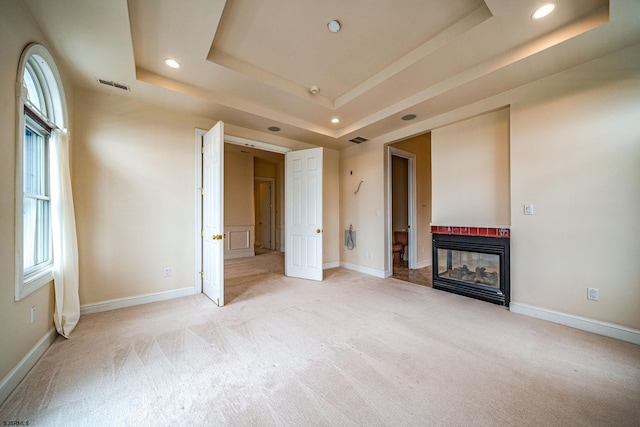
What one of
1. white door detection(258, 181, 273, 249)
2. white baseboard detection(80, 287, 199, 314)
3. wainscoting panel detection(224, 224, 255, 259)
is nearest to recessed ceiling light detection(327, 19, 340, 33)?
white baseboard detection(80, 287, 199, 314)

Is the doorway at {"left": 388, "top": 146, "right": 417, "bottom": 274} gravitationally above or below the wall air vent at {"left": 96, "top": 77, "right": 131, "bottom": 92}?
below

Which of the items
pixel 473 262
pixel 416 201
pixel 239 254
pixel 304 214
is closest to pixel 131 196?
pixel 304 214

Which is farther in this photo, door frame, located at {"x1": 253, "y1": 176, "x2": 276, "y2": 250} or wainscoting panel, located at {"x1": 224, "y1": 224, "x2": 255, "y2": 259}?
door frame, located at {"x1": 253, "y1": 176, "x2": 276, "y2": 250}

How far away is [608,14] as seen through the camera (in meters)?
Answer: 1.77

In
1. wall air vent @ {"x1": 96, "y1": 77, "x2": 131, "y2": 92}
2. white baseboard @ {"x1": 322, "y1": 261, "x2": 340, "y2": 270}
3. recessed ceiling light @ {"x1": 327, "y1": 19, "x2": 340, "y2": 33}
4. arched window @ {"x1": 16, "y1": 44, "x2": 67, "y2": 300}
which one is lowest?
white baseboard @ {"x1": 322, "y1": 261, "x2": 340, "y2": 270}

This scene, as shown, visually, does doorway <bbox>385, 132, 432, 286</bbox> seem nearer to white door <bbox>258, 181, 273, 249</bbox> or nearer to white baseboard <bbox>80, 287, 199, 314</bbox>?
white baseboard <bbox>80, 287, 199, 314</bbox>

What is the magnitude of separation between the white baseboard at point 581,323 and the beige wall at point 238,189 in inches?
238

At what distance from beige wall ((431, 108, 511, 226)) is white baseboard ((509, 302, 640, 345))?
3.32ft

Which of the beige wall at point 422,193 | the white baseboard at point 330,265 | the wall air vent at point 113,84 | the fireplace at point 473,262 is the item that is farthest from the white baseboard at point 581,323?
the wall air vent at point 113,84

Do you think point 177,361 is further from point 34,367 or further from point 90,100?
point 90,100

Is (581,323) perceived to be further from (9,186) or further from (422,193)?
(9,186)

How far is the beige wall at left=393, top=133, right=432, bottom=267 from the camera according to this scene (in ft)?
16.3

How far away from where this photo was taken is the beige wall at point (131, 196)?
8.76 ft

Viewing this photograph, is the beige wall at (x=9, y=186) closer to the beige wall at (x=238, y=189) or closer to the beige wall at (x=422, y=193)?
the beige wall at (x=238, y=189)
